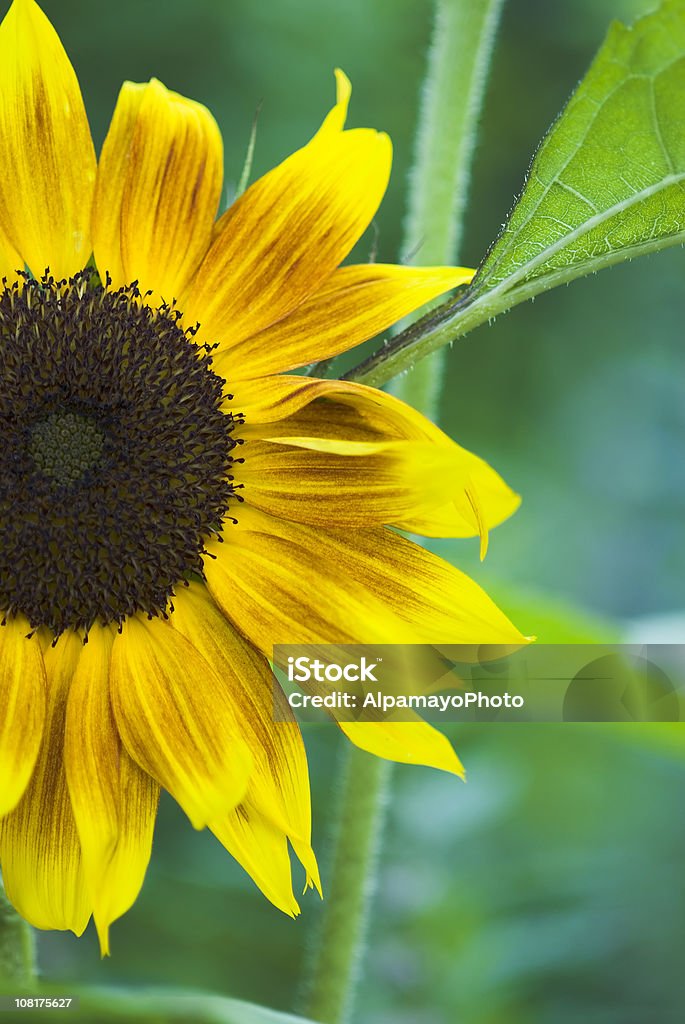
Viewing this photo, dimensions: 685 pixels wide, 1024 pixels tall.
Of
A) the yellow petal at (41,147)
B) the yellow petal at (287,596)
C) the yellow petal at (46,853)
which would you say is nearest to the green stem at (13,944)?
the yellow petal at (46,853)

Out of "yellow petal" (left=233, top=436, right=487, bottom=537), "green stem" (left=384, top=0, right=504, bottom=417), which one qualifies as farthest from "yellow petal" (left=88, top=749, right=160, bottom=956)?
"green stem" (left=384, top=0, right=504, bottom=417)

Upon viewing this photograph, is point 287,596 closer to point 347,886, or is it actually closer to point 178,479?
point 178,479

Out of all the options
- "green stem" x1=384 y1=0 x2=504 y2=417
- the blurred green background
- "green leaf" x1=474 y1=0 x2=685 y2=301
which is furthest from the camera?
the blurred green background

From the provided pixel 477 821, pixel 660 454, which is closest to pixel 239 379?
pixel 477 821

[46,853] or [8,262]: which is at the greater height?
[8,262]

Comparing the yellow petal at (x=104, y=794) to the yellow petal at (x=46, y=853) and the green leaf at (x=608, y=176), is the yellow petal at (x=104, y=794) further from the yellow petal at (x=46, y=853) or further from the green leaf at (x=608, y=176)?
the green leaf at (x=608, y=176)

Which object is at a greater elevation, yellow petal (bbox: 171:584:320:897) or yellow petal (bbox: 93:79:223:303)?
yellow petal (bbox: 93:79:223:303)

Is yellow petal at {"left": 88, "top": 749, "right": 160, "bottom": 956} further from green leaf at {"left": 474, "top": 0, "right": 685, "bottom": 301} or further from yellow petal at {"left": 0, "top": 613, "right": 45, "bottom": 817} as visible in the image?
green leaf at {"left": 474, "top": 0, "right": 685, "bottom": 301}

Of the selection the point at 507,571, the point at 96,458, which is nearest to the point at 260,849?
the point at 96,458
